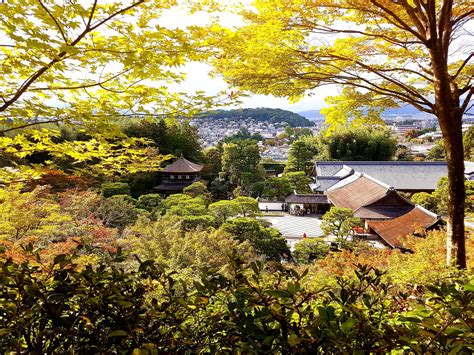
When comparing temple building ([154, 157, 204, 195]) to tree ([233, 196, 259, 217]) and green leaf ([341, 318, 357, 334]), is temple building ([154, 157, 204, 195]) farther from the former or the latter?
green leaf ([341, 318, 357, 334])

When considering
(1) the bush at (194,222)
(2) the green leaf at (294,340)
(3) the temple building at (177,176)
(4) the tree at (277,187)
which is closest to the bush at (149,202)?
(1) the bush at (194,222)

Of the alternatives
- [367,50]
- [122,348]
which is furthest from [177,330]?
[367,50]

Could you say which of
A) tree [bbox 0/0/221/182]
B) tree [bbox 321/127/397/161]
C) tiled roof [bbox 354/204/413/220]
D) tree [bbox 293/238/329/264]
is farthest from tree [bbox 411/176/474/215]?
tree [bbox 0/0/221/182]

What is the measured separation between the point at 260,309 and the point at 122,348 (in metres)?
0.44

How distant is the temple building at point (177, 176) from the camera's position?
20406mm

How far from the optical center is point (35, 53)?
168 cm

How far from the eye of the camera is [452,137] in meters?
3.37

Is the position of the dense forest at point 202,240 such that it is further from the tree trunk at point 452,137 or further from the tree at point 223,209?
the tree at point 223,209

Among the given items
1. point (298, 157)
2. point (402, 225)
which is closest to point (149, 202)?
point (402, 225)

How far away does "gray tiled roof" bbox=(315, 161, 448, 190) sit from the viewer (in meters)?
20.9

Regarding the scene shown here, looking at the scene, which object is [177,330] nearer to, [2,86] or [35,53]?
[35,53]

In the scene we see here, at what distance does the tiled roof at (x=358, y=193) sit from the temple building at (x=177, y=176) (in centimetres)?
883

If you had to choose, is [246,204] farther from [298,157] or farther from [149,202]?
[298,157]

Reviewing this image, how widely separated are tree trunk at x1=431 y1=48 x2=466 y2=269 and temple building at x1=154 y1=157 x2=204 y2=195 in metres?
17.9
